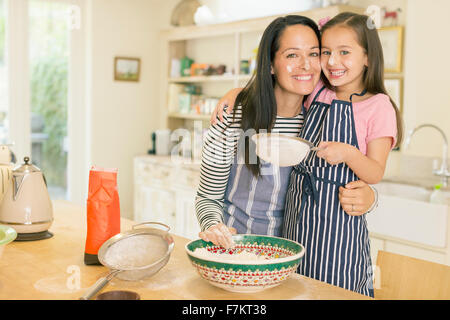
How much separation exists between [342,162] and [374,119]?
0.16 metres

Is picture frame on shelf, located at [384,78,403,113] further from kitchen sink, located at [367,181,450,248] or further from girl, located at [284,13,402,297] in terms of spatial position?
girl, located at [284,13,402,297]

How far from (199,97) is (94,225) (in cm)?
338

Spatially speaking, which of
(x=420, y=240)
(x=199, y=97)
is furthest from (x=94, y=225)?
(x=199, y=97)

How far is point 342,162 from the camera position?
156 centimetres

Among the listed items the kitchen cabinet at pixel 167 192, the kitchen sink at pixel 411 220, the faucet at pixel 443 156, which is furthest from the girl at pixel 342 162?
the kitchen cabinet at pixel 167 192

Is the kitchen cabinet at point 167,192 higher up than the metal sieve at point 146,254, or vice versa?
the metal sieve at point 146,254

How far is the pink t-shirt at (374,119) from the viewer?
5.07 ft

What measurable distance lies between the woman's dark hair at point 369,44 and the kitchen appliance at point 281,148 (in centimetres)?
37

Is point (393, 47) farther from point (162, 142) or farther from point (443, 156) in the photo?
point (162, 142)

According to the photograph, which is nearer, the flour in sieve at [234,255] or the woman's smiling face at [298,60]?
the flour in sieve at [234,255]

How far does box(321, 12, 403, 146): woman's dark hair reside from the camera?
63.0 inches

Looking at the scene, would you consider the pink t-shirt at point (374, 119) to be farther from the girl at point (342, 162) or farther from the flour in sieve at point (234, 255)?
the flour in sieve at point (234, 255)

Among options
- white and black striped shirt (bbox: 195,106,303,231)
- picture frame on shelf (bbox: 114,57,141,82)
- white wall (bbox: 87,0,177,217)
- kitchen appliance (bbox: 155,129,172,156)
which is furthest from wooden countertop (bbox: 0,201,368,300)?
picture frame on shelf (bbox: 114,57,141,82)

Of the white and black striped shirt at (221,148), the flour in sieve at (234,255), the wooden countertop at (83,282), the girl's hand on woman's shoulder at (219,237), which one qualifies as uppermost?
the white and black striped shirt at (221,148)
